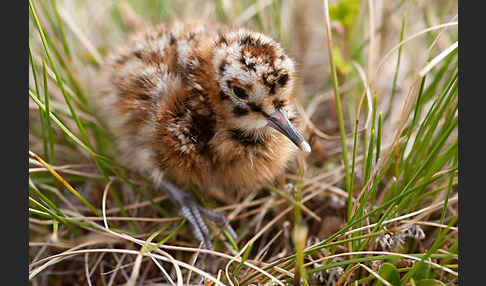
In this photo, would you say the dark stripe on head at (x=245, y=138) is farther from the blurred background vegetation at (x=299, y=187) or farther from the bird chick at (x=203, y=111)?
the blurred background vegetation at (x=299, y=187)

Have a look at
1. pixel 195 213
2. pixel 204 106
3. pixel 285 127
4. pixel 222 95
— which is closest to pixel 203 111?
pixel 204 106

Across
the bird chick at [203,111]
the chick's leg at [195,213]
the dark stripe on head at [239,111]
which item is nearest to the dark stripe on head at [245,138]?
the bird chick at [203,111]

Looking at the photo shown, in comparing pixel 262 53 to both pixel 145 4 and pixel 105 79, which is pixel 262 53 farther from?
Result: pixel 145 4

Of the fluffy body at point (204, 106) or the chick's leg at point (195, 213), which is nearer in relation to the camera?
the fluffy body at point (204, 106)

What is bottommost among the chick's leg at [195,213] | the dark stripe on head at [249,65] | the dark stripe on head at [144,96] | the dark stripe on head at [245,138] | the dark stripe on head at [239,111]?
the chick's leg at [195,213]

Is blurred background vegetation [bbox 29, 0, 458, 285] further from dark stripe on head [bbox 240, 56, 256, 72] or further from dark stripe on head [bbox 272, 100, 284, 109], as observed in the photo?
dark stripe on head [bbox 240, 56, 256, 72]

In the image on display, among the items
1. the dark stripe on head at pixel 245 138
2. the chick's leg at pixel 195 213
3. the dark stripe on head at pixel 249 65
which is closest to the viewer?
the dark stripe on head at pixel 249 65

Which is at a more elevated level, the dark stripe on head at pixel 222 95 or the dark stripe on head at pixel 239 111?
the dark stripe on head at pixel 222 95

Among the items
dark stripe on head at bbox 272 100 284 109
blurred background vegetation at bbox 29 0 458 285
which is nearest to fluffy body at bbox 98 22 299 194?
dark stripe on head at bbox 272 100 284 109
